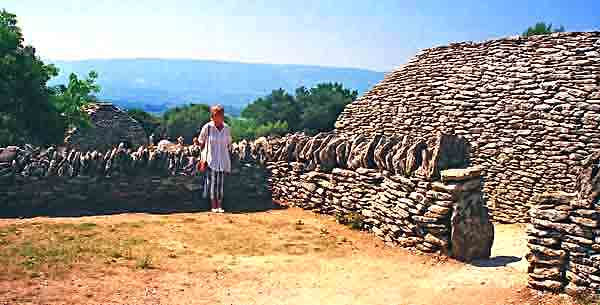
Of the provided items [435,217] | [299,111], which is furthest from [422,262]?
[299,111]

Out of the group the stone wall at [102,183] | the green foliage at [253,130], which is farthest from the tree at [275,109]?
the stone wall at [102,183]

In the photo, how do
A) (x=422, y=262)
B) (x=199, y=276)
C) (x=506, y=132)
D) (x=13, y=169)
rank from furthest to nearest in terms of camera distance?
1. (x=506, y=132)
2. (x=13, y=169)
3. (x=422, y=262)
4. (x=199, y=276)

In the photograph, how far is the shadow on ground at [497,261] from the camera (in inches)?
349

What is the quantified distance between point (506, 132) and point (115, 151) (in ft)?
34.6

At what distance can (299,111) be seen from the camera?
142 ft

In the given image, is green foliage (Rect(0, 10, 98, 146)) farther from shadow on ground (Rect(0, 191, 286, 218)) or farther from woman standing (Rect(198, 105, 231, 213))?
woman standing (Rect(198, 105, 231, 213))

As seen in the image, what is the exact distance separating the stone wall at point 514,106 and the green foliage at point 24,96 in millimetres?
11690

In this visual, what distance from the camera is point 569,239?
712cm

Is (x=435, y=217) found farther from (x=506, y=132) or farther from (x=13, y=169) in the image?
(x=13, y=169)

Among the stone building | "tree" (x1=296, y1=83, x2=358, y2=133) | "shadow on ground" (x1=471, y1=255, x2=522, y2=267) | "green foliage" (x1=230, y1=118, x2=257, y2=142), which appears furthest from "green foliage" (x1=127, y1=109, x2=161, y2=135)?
"shadow on ground" (x1=471, y1=255, x2=522, y2=267)

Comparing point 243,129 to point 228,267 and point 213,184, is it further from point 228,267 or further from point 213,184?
point 228,267

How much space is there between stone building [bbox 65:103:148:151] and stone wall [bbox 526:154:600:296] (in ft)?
58.3

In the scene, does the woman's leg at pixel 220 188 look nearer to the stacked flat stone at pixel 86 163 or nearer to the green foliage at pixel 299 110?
the stacked flat stone at pixel 86 163

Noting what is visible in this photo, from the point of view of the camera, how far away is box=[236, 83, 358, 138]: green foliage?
39.0 m
